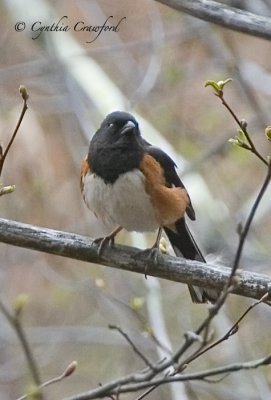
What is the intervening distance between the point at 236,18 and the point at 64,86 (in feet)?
9.24

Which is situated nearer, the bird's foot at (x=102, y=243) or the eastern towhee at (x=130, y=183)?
the bird's foot at (x=102, y=243)

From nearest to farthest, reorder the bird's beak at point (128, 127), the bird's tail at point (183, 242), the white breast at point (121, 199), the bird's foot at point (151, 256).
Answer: the bird's foot at point (151, 256) → the white breast at point (121, 199) → the bird's beak at point (128, 127) → the bird's tail at point (183, 242)

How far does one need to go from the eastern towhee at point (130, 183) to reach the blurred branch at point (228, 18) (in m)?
0.56

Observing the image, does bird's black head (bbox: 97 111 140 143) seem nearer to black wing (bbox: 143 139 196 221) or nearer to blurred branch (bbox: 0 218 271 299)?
black wing (bbox: 143 139 196 221)

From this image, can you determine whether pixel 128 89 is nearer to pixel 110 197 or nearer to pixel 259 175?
pixel 259 175

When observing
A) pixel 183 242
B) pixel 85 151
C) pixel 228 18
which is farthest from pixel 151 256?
pixel 85 151

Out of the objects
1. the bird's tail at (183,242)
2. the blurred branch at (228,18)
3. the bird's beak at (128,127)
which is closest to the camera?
the blurred branch at (228,18)

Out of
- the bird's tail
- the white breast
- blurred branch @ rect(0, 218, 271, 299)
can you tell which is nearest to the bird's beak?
the white breast

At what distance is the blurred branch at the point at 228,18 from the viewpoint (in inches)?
116

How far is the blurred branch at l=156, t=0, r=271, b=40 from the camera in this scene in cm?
295

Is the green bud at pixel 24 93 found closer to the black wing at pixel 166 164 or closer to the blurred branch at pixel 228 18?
the blurred branch at pixel 228 18

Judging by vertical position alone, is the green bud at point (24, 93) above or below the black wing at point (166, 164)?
above

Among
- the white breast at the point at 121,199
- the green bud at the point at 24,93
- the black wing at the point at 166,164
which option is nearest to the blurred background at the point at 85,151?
the black wing at the point at 166,164

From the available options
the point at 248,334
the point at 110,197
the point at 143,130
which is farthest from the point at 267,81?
the point at 110,197
